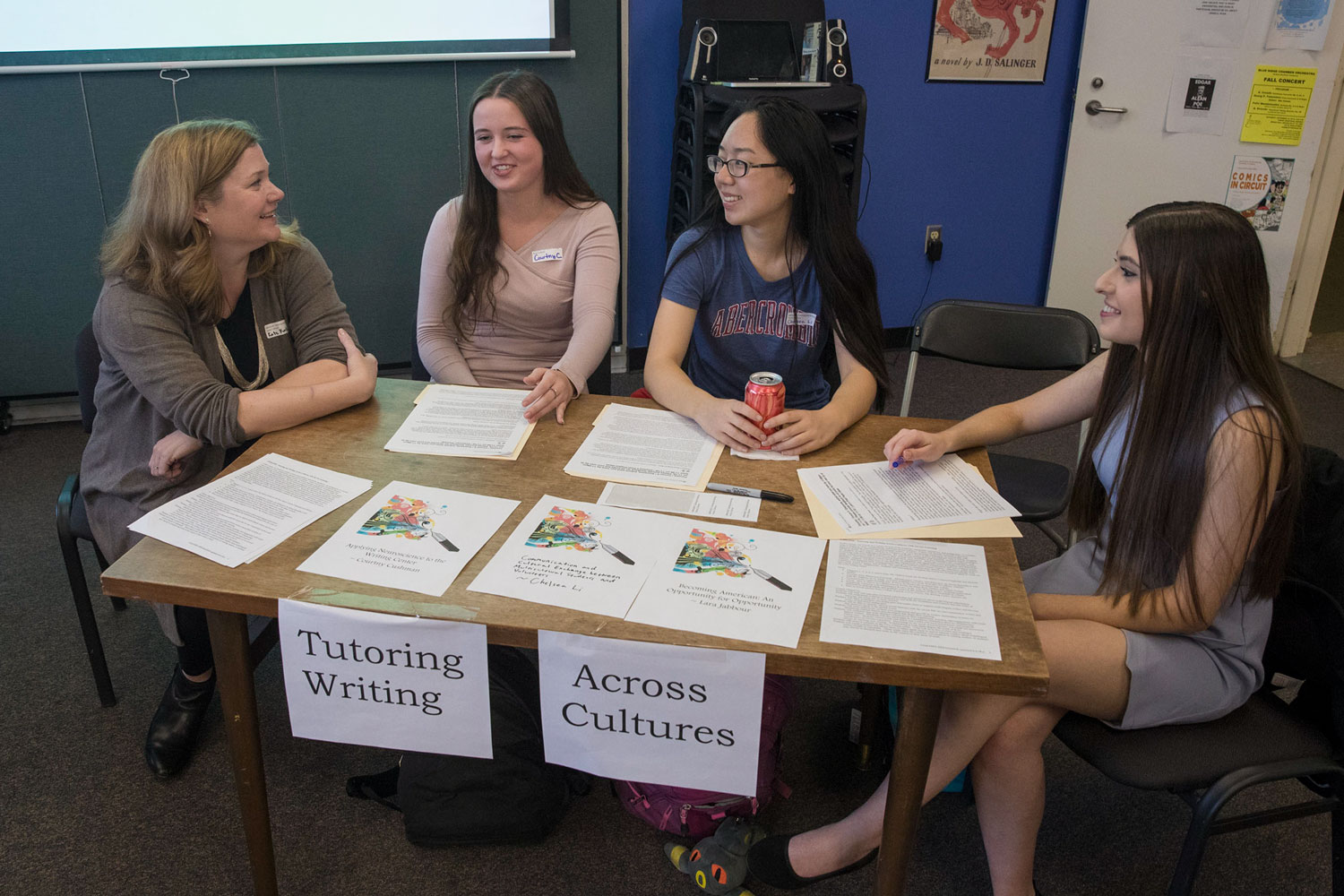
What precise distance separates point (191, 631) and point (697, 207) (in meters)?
2.19

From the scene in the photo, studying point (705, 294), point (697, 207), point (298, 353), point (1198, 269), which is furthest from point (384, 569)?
point (697, 207)

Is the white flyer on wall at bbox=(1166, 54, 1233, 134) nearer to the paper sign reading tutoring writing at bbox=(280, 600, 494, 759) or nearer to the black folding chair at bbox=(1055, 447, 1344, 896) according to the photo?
the black folding chair at bbox=(1055, 447, 1344, 896)

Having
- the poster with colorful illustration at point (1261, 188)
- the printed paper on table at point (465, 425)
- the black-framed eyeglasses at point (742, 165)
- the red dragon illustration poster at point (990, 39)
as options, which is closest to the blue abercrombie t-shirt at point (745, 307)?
the black-framed eyeglasses at point (742, 165)

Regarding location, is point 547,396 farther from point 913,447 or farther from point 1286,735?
point 1286,735

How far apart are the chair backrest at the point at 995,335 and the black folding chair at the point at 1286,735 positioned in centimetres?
86

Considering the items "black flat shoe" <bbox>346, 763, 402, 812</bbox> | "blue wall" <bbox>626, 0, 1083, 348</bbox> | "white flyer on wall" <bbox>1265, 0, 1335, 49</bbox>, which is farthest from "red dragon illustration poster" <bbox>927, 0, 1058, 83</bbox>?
"black flat shoe" <bbox>346, 763, 402, 812</bbox>

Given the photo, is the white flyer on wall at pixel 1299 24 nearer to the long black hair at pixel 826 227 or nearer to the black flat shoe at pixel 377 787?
the long black hair at pixel 826 227

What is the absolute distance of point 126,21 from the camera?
2.93 meters

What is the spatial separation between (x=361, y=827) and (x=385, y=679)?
0.68 metres

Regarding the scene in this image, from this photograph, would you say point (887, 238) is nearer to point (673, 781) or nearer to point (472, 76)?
point (472, 76)

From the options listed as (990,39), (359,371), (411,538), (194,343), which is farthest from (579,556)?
(990,39)

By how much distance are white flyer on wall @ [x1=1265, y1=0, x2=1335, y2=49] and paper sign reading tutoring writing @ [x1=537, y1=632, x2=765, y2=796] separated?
3889mm

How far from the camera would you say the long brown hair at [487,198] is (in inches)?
78.8

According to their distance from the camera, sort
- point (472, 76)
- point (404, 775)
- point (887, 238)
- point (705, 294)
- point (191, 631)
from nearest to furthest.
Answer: point (404, 775), point (191, 631), point (705, 294), point (472, 76), point (887, 238)
